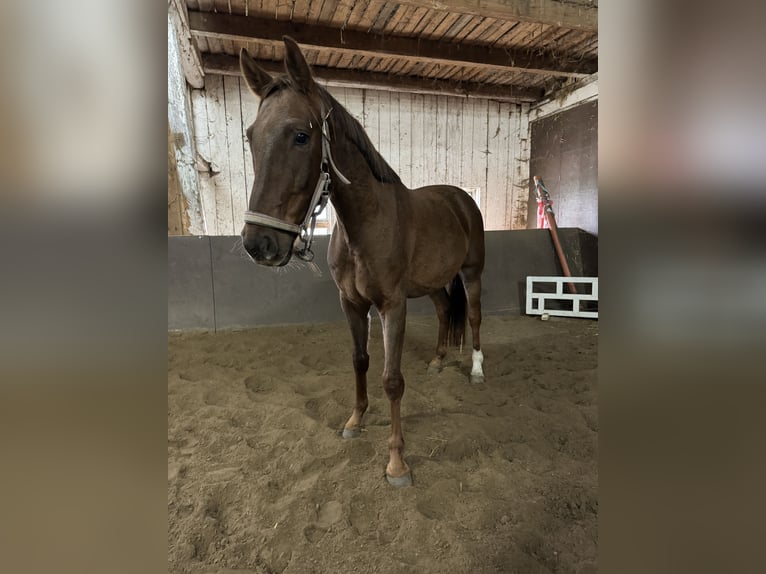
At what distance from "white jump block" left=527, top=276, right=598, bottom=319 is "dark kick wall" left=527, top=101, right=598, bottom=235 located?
4.17 ft

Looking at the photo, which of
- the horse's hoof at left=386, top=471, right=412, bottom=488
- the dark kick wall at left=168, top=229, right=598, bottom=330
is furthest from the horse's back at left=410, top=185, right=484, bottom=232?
the dark kick wall at left=168, top=229, right=598, bottom=330

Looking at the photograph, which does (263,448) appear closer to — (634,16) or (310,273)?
(634,16)

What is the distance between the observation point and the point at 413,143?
20.0 ft

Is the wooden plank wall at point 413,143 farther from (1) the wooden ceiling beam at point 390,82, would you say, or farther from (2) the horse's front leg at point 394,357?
(2) the horse's front leg at point 394,357

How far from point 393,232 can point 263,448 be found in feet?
3.47

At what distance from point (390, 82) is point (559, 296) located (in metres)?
4.03

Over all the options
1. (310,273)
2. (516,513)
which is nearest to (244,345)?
(310,273)

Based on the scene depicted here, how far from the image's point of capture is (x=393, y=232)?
5.04 feet

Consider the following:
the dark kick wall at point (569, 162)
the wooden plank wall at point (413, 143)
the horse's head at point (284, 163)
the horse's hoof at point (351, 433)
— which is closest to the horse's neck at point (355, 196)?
the horse's head at point (284, 163)

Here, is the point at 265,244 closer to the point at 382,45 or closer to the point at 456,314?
the point at 456,314

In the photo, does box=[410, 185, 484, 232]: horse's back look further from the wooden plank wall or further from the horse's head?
the wooden plank wall

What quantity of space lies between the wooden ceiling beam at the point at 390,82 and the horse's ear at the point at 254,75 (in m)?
4.32

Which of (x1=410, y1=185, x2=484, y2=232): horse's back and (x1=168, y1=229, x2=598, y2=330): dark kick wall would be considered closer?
(x1=410, y1=185, x2=484, y2=232): horse's back

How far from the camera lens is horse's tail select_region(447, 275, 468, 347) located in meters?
2.67
